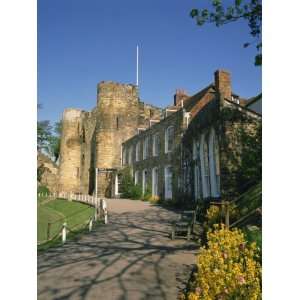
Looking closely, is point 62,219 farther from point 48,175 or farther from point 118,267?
point 48,175

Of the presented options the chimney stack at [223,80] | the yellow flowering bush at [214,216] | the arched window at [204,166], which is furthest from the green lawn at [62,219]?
the chimney stack at [223,80]

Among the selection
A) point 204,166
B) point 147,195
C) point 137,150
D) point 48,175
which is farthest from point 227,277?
point 48,175

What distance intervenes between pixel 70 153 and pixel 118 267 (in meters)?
40.4

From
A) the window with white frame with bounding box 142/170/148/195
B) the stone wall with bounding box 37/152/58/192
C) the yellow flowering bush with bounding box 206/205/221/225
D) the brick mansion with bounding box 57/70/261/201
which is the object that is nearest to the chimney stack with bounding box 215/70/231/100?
the brick mansion with bounding box 57/70/261/201

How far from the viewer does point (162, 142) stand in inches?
965

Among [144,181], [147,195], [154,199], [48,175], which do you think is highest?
[48,175]

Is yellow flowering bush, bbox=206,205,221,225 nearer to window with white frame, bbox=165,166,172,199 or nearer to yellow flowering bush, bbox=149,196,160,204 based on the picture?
window with white frame, bbox=165,166,172,199

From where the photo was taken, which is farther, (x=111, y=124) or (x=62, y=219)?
(x=111, y=124)

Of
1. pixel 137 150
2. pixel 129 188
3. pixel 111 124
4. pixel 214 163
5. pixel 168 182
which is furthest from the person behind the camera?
pixel 111 124

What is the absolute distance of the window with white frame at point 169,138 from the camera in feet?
76.1

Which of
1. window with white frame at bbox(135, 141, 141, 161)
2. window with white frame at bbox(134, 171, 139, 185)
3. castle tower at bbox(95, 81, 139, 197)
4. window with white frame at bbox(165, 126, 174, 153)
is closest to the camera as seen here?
window with white frame at bbox(165, 126, 174, 153)

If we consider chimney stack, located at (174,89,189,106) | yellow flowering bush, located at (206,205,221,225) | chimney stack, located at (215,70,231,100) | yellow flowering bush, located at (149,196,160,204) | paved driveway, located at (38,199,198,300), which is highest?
chimney stack, located at (174,89,189,106)

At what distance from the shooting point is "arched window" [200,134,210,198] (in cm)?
1714

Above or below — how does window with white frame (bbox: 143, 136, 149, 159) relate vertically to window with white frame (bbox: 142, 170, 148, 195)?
above
